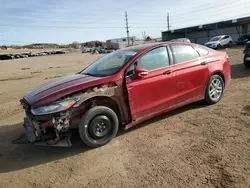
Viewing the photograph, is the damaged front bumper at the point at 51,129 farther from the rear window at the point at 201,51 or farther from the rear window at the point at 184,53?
the rear window at the point at 201,51

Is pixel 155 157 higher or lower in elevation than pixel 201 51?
lower

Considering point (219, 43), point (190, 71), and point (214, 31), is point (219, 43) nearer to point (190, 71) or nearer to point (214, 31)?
point (214, 31)

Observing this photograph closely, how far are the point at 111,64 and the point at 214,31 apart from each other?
46.6 m

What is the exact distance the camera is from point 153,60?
449 centimetres

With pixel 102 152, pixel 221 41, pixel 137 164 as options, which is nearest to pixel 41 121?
pixel 102 152

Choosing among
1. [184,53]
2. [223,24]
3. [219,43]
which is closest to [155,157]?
[184,53]

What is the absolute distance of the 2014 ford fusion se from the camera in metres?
3.67

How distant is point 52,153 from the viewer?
13.1 feet

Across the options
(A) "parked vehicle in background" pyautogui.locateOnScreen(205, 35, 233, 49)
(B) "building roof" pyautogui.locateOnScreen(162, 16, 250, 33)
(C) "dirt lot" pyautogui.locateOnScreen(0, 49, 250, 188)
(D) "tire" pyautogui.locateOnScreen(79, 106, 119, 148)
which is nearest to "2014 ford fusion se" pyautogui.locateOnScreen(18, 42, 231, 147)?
(D) "tire" pyautogui.locateOnScreen(79, 106, 119, 148)

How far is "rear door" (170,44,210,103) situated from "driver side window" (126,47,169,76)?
244 mm

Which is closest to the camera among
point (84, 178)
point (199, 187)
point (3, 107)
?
point (199, 187)

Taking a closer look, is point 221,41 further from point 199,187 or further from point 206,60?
point 199,187

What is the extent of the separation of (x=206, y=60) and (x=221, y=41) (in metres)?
25.3

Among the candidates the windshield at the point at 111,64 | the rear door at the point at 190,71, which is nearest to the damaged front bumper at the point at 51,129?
the windshield at the point at 111,64
